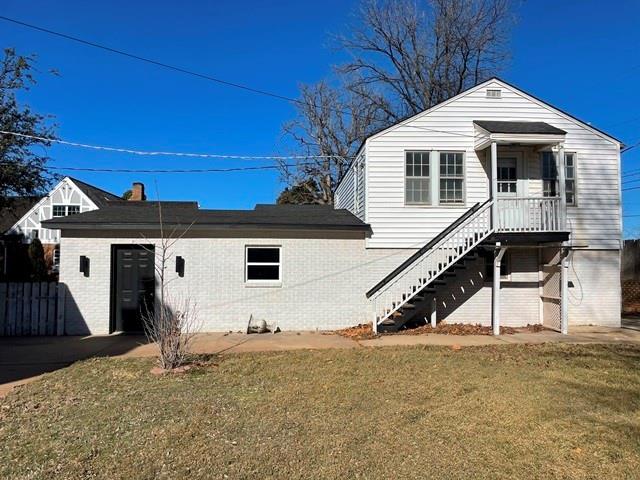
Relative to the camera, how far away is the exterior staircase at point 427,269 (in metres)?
12.0

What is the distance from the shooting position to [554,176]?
45.0ft

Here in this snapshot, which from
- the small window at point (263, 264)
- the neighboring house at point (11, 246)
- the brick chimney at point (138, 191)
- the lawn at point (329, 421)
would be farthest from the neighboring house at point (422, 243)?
the brick chimney at point (138, 191)

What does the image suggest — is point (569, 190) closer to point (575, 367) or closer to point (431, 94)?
point (575, 367)

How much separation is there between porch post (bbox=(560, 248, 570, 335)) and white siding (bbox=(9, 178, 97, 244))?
2759 centimetres

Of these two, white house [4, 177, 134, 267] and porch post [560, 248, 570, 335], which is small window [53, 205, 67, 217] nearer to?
white house [4, 177, 134, 267]

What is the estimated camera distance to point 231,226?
1248 cm

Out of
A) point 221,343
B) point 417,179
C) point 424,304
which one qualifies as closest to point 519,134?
point 417,179

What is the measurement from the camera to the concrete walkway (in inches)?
354

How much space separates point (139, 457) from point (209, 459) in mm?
629

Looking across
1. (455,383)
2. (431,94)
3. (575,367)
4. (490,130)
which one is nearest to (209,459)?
(455,383)

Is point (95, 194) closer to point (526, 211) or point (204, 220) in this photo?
point (204, 220)

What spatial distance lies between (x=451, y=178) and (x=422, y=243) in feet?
6.64

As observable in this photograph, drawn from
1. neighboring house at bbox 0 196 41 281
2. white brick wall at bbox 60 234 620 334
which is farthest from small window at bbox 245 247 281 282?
neighboring house at bbox 0 196 41 281

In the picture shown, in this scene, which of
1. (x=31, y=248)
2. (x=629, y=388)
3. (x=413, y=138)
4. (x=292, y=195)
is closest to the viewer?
(x=629, y=388)
